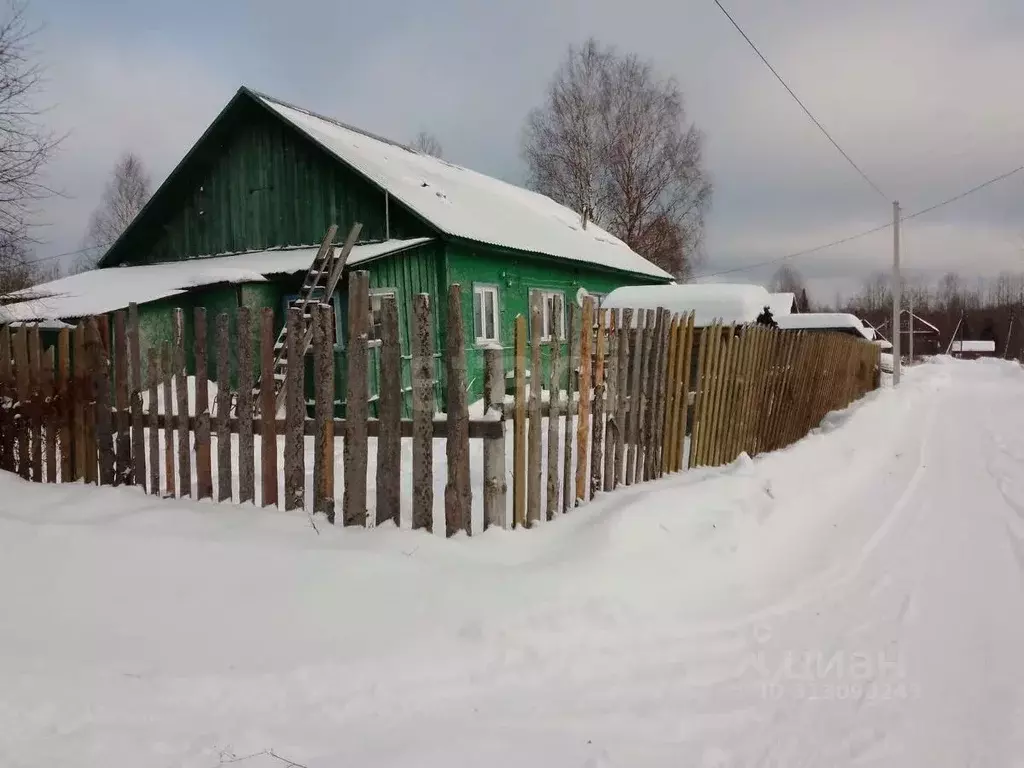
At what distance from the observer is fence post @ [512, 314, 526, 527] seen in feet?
14.4

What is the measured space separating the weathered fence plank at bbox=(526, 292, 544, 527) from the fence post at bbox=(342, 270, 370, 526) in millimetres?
1059

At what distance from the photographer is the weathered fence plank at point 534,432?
176 inches

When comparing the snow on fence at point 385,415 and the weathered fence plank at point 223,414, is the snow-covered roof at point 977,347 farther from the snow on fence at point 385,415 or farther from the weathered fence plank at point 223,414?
the weathered fence plank at point 223,414

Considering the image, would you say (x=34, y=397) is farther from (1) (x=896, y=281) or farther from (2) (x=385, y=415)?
(1) (x=896, y=281)

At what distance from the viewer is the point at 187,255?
51.5 feet

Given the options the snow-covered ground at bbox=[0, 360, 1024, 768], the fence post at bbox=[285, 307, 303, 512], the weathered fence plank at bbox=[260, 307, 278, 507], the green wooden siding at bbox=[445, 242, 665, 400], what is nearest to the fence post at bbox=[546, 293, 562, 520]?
the snow-covered ground at bbox=[0, 360, 1024, 768]

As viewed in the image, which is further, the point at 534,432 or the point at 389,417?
the point at 534,432

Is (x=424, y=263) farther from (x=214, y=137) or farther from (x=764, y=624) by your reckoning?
(x=764, y=624)

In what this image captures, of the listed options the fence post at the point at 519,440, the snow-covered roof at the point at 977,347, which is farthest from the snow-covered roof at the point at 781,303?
the snow-covered roof at the point at 977,347

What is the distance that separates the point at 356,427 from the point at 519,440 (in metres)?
1.03

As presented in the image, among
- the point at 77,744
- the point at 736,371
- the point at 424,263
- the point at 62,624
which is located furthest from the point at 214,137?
the point at 77,744

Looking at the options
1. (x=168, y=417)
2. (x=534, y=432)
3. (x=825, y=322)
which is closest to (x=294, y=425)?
(x=168, y=417)

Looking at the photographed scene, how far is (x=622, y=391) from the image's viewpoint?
17.9 feet

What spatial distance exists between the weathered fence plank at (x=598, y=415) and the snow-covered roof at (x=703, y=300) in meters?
8.93
